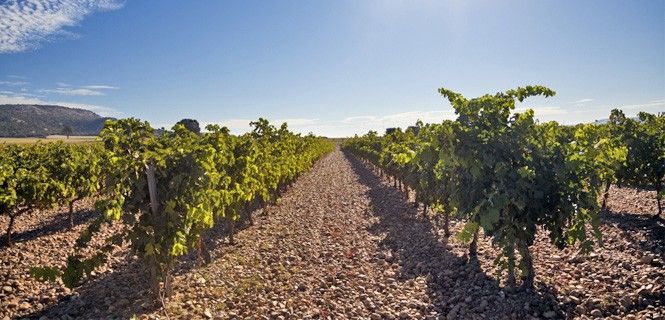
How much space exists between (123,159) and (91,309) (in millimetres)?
4029

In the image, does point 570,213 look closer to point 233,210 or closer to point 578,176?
point 578,176

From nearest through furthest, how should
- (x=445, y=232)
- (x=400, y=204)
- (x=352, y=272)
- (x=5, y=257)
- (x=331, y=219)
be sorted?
(x=352, y=272) < (x=5, y=257) < (x=445, y=232) < (x=331, y=219) < (x=400, y=204)

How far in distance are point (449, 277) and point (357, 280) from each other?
8.73 ft

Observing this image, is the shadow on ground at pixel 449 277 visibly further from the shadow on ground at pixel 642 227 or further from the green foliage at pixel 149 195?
the green foliage at pixel 149 195

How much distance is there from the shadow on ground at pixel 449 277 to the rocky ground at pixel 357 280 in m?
0.04

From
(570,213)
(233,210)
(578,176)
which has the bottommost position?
(233,210)

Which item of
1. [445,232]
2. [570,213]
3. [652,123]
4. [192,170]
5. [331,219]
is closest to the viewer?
[570,213]

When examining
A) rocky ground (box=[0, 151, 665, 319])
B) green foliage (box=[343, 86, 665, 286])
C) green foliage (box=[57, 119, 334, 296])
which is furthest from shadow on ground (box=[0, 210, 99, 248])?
green foliage (box=[343, 86, 665, 286])

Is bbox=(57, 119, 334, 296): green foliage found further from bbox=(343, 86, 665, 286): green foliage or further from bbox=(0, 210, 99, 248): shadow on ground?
bbox=(0, 210, 99, 248): shadow on ground

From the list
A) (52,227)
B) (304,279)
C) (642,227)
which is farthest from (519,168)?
(52,227)

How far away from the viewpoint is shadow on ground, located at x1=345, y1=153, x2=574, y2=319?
28.7ft

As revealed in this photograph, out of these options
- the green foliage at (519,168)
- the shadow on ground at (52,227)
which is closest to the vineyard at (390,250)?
the green foliage at (519,168)

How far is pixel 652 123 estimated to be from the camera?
1833 centimetres

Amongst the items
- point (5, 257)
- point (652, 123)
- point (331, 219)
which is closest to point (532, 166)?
point (331, 219)
